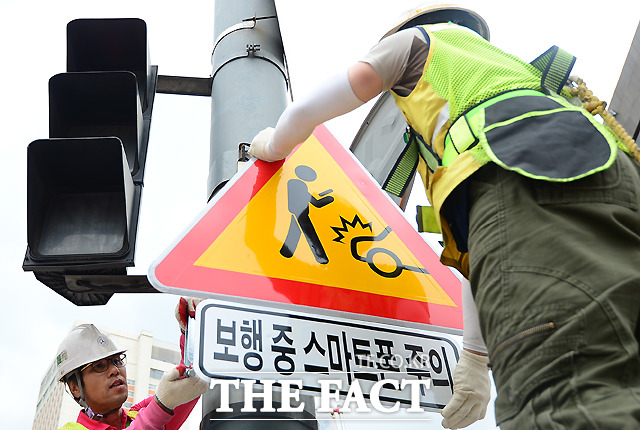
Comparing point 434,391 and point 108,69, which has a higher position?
point 108,69

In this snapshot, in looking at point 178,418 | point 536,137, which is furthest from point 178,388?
point 536,137

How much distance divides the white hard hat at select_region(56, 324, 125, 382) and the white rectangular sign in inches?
74.1

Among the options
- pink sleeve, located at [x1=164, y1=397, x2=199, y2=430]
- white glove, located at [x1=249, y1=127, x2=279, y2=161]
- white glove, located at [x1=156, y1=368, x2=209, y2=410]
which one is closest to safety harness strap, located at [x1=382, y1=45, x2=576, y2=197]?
white glove, located at [x1=249, y1=127, x2=279, y2=161]

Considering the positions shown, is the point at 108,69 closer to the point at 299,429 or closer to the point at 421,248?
the point at 421,248

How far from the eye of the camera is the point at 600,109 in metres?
1.73

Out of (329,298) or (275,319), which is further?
(329,298)

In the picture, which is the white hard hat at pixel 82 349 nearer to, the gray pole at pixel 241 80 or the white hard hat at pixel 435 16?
the gray pole at pixel 241 80

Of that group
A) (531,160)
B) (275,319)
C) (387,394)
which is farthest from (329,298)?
(531,160)

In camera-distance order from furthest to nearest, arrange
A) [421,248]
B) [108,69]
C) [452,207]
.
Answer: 1. [108,69]
2. [421,248]
3. [452,207]

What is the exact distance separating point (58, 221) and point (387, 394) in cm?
170

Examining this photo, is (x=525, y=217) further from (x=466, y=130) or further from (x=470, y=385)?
(x=470, y=385)

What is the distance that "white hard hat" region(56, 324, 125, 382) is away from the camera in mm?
3498

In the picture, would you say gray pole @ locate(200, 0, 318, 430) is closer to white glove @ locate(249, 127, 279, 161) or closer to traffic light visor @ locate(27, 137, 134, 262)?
white glove @ locate(249, 127, 279, 161)

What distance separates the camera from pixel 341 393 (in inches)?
73.7
